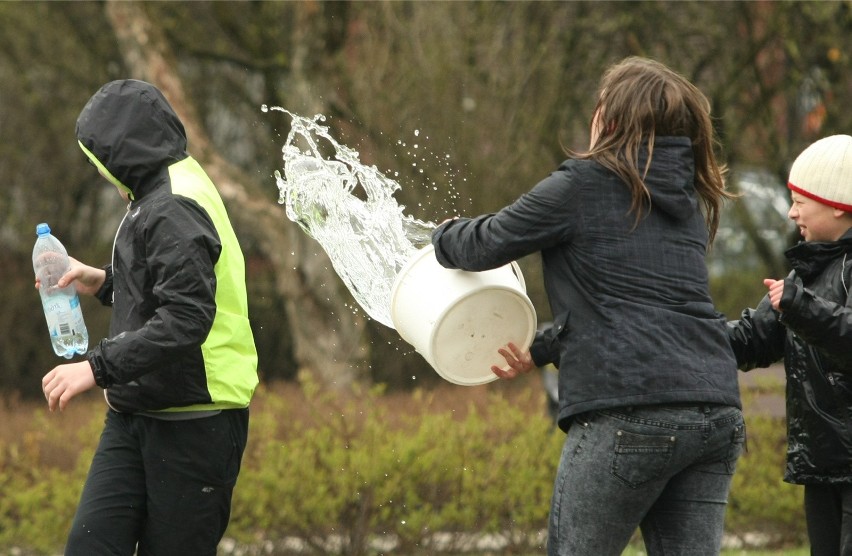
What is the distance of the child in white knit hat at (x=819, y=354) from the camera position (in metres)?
3.32

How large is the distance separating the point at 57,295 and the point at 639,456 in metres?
1.87

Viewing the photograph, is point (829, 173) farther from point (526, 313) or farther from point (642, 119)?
point (526, 313)

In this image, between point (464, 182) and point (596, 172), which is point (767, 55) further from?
point (596, 172)

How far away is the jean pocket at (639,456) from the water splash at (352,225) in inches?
42.4

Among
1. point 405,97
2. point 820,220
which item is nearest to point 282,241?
point 405,97

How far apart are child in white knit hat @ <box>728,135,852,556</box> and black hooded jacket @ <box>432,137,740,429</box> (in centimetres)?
39

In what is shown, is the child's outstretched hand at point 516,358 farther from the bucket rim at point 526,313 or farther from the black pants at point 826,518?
the black pants at point 826,518

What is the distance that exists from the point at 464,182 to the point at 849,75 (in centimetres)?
361

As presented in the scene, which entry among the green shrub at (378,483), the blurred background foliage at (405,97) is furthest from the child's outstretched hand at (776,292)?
the blurred background foliage at (405,97)

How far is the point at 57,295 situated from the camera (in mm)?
3652

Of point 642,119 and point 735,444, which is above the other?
point 642,119

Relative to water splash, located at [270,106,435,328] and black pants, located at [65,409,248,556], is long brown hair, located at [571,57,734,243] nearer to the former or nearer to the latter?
water splash, located at [270,106,435,328]

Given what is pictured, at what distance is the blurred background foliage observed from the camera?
30.8 ft

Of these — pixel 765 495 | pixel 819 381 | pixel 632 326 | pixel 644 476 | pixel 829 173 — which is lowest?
pixel 765 495
